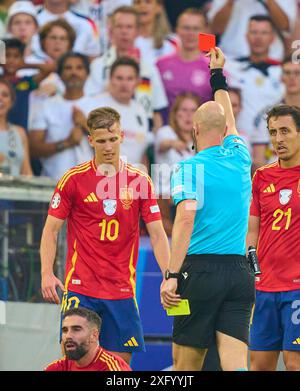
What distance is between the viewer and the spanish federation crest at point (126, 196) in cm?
926

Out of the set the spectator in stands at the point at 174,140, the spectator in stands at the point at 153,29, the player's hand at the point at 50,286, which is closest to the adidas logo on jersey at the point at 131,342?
the player's hand at the point at 50,286

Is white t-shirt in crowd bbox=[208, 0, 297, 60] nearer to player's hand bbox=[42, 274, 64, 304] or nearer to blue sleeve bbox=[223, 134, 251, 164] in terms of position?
blue sleeve bbox=[223, 134, 251, 164]

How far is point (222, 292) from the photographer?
27.6 feet

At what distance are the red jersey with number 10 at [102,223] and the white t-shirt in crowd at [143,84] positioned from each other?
461 cm

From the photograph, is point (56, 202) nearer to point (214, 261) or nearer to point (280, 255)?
point (214, 261)

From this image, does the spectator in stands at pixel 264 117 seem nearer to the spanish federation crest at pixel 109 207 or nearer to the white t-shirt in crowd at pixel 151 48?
the white t-shirt in crowd at pixel 151 48

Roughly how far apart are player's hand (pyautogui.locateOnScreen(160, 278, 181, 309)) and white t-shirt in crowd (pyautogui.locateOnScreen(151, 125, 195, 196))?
522 centimetres

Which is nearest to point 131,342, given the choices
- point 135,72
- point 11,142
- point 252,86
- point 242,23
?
point 11,142

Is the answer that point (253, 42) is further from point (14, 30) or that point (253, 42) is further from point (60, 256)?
point (60, 256)

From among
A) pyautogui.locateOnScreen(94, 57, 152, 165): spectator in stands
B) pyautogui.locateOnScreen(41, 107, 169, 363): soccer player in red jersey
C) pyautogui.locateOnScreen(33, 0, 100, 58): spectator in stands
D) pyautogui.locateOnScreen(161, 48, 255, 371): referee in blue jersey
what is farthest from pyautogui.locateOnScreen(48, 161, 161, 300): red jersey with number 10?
pyautogui.locateOnScreen(33, 0, 100, 58): spectator in stands

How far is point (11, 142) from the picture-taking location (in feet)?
44.1

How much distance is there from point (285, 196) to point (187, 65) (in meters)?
5.06
